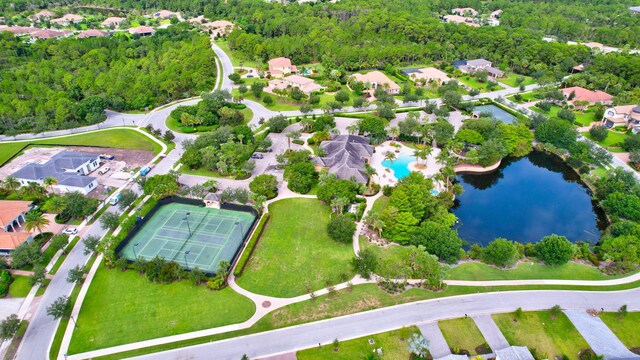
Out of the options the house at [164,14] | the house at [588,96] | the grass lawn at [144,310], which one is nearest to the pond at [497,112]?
the house at [588,96]

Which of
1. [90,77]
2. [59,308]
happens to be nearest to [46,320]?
[59,308]

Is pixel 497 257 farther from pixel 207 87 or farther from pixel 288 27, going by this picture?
pixel 288 27

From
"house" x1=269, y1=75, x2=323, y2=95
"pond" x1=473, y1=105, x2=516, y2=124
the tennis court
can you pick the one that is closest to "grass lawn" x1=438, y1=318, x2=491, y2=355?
the tennis court

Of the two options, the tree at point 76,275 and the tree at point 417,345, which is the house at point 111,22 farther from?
the tree at point 417,345

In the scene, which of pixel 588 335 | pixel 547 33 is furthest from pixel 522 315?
pixel 547 33

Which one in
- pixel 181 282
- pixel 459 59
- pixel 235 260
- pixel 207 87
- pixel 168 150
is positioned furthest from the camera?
pixel 459 59

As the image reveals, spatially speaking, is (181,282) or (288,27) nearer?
(181,282)

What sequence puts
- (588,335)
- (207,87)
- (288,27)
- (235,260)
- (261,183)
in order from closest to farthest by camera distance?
(588,335) → (235,260) → (261,183) → (207,87) → (288,27)
